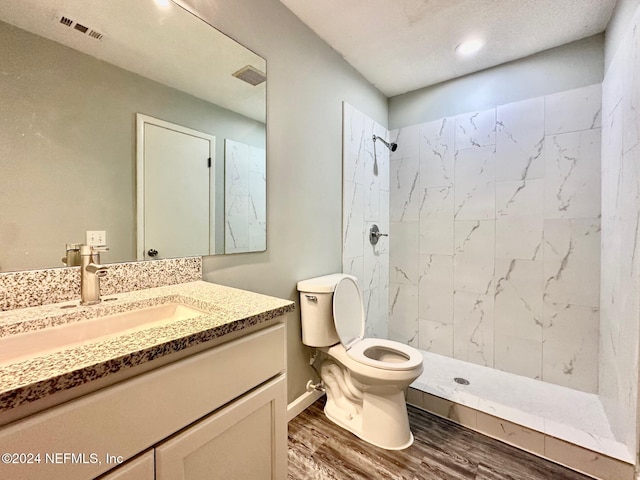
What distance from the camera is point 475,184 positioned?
7.62ft

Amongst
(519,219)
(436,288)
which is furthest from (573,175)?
(436,288)

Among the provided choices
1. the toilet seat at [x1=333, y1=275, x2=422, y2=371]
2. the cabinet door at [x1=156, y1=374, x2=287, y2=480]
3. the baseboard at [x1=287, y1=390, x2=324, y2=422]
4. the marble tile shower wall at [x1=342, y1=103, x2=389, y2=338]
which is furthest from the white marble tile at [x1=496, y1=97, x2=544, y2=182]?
the cabinet door at [x1=156, y1=374, x2=287, y2=480]

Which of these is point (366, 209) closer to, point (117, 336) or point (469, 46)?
point (469, 46)

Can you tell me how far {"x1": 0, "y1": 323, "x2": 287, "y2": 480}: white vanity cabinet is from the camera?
497 millimetres

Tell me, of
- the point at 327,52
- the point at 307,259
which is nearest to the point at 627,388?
the point at 307,259

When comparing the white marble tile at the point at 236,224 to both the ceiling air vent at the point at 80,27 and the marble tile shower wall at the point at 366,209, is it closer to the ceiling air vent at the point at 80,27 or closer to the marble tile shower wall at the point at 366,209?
the ceiling air vent at the point at 80,27

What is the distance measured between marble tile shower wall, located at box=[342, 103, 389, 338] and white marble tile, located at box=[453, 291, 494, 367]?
62 centimetres

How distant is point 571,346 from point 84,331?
2.74 meters

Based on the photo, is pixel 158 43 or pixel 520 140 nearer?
pixel 158 43

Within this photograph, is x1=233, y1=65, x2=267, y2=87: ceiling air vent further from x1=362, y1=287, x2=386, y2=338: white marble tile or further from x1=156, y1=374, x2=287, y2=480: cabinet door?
x1=362, y1=287, x2=386, y2=338: white marble tile

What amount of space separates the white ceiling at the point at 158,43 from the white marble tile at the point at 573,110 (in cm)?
201

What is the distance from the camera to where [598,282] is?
1.89 m

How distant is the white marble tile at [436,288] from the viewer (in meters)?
2.46

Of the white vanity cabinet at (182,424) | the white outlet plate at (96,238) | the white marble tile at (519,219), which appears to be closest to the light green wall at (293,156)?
the white outlet plate at (96,238)
